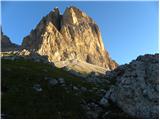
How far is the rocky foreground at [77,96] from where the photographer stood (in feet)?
85.3

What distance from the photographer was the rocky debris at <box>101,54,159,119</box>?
27.3 metres

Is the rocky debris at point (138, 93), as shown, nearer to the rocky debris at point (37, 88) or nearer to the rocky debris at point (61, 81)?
the rocky debris at point (61, 81)

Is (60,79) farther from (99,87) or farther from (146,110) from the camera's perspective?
(146,110)

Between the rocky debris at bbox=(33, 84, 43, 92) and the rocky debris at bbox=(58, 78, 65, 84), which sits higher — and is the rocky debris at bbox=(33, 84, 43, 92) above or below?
below

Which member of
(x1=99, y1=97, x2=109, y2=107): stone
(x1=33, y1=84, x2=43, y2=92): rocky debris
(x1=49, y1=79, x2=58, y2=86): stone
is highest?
(x1=49, y1=79, x2=58, y2=86): stone

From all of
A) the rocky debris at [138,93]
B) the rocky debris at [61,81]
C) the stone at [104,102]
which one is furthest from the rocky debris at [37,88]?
the rocky debris at [138,93]

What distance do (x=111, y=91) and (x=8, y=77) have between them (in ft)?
28.7

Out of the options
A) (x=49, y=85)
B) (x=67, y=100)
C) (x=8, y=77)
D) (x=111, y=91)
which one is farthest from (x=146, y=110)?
(x=8, y=77)

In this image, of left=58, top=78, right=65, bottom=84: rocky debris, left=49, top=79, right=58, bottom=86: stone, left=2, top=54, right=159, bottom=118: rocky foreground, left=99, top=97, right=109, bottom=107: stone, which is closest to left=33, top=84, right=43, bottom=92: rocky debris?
left=2, top=54, right=159, bottom=118: rocky foreground

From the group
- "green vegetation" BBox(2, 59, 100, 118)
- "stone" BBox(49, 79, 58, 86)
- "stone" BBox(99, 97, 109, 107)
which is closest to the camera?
"green vegetation" BBox(2, 59, 100, 118)

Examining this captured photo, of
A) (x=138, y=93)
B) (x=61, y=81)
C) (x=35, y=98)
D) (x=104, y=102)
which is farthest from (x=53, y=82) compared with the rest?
(x=138, y=93)

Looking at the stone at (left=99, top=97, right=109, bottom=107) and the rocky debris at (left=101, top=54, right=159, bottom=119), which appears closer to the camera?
the rocky debris at (left=101, top=54, right=159, bottom=119)

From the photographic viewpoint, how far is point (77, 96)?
2962 cm

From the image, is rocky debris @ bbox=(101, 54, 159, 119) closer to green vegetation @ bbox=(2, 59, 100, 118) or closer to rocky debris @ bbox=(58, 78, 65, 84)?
green vegetation @ bbox=(2, 59, 100, 118)
